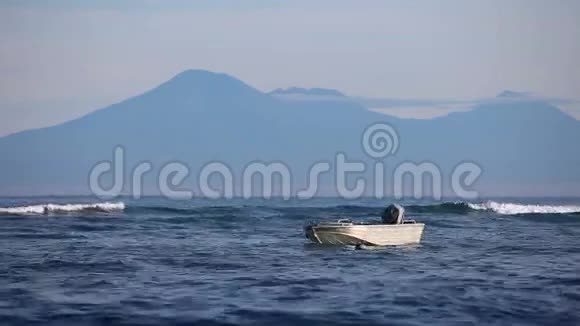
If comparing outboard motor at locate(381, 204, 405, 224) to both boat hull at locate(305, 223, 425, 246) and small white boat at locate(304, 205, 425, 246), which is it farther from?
boat hull at locate(305, 223, 425, 246)

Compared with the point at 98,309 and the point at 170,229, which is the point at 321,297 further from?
the point at 170,229

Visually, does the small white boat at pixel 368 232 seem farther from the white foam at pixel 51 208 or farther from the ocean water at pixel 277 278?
the white foam at pixel 51 208

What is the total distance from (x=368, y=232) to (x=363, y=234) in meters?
0.23

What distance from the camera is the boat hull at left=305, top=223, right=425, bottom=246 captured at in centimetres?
3831

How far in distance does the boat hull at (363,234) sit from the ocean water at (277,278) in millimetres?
491

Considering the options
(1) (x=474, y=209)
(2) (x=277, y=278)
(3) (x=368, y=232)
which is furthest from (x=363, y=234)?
(1) (x=474, y=209)

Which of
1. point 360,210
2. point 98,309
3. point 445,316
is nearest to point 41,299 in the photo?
point 98,309

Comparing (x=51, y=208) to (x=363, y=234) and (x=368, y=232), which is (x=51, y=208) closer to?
(x=363, y=234)

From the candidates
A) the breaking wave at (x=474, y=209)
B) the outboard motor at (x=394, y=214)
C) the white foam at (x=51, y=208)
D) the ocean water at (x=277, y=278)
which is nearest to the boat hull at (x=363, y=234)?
the outboard motor at (x=394, y=214)

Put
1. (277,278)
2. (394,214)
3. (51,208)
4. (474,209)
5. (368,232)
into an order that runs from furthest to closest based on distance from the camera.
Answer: (474,209) → (51,208) → (394,214) → (368,232) → (277,278)

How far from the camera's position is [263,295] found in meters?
25.1

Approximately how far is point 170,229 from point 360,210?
3855cm

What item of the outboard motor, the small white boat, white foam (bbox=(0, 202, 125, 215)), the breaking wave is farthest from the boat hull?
the breaking wave

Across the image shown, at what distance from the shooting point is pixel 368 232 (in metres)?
38.3
